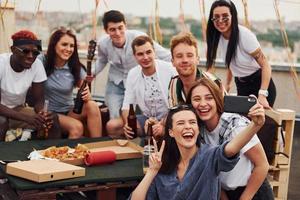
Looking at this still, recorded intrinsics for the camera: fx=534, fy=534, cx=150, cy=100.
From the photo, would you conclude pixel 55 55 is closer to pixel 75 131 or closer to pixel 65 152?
pixel 75 131

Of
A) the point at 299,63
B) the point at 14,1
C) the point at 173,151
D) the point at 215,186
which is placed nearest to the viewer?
the point at 215,186

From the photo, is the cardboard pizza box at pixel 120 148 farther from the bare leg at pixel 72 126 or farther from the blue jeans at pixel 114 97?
the blue jeans at pixel 114 97

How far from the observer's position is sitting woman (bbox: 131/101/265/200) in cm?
211

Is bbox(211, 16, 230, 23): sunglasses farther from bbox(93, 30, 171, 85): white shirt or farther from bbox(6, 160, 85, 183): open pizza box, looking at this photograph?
bbox(6, 160, 85, 183): open pizza box

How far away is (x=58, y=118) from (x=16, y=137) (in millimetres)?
318

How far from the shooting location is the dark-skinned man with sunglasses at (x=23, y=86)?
141 inches

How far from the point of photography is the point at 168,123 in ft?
7.93

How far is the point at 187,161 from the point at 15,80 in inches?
70.8

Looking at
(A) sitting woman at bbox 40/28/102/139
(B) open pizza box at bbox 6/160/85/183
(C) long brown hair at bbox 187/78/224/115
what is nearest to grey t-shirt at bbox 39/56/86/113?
(A) sitting woman at bbox 40/28/102/139

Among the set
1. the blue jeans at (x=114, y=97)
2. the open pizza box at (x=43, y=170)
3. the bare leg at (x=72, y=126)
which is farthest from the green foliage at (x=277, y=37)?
the open pizza box at (x=43, y=170)

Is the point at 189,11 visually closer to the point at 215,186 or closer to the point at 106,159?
the point at 106,159

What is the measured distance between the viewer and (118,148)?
3.01m

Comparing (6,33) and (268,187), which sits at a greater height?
(6,33)

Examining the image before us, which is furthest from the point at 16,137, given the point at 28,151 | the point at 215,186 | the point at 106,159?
the point at 215,186
